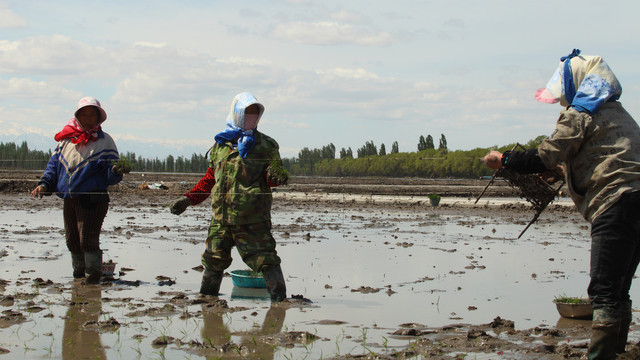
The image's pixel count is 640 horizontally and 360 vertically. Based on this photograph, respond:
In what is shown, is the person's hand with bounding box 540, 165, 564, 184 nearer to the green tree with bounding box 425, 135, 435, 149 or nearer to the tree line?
the tree line

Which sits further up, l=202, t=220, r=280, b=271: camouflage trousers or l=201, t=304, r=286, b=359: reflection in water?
l=202, t=220, r=280, b=271: camouflage trousers

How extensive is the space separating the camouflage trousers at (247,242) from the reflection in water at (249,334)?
0.47 metres

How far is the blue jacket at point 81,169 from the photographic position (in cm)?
799

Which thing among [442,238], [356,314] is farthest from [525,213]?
[356,314]

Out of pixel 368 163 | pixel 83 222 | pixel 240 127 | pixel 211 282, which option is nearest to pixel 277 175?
pixel 240 127

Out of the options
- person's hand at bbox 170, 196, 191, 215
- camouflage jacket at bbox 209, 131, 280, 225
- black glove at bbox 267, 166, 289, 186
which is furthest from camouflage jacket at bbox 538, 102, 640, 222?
person's hand at bbox 170, 196, 191, 215

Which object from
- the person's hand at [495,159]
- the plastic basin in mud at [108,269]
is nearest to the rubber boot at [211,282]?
the plastic basin in mud at [108,269]

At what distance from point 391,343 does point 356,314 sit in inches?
45.8

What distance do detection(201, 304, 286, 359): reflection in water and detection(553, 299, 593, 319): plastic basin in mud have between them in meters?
2.54

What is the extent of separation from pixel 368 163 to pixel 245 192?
314 ft

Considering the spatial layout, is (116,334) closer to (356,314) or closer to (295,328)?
(295,328)

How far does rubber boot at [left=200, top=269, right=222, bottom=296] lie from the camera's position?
7.18 metres

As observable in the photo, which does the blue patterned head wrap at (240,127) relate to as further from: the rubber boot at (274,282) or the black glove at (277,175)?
the rubber boot at (274,282)

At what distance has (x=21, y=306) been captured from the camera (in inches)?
262
